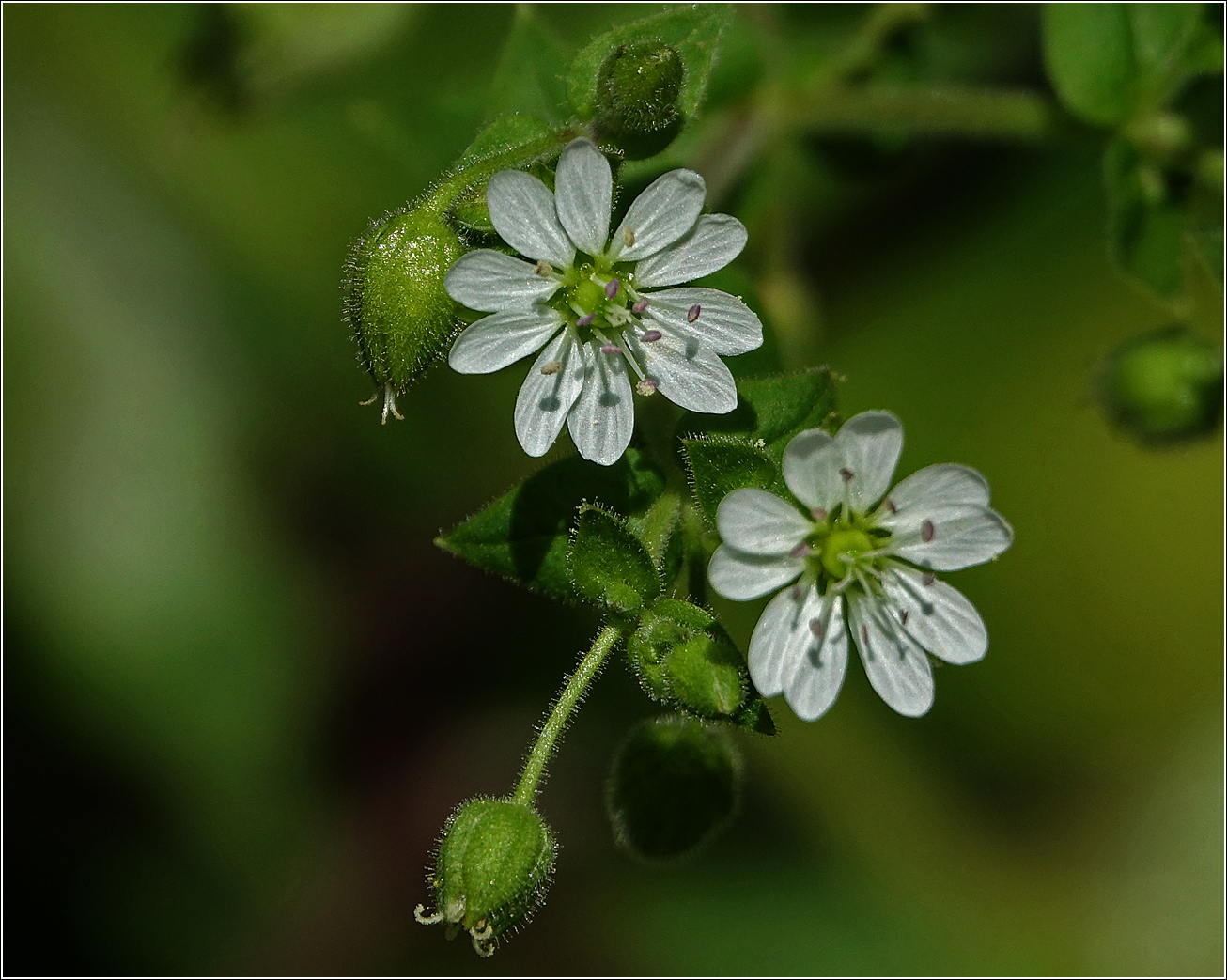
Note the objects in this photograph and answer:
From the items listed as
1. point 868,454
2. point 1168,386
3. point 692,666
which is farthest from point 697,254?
point 1168,386

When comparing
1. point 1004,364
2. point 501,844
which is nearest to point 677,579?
point 501,844

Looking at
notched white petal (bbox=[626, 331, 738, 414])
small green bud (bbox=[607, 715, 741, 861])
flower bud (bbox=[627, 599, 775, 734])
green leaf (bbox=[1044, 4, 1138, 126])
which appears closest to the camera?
flower bud (bbox=[627, 599, 775, 734])

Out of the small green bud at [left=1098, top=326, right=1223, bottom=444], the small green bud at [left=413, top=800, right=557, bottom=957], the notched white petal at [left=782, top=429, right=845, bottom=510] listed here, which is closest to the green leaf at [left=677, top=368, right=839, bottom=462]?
the notched white petal at [left=782, top=429, right=845, bottom=510]

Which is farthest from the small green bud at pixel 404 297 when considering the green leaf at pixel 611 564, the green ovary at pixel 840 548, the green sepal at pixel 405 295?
the green ovary at pixel 840 548

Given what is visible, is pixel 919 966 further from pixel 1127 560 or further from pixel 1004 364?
pixel 1004 364

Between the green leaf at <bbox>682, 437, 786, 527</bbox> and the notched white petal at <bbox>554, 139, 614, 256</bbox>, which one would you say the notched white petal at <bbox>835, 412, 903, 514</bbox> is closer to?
the green leaf at <bbox>682, 437, 786, 527</bbox>

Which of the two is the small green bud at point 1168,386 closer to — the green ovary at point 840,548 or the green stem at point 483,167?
the green ovary at point 840,548
